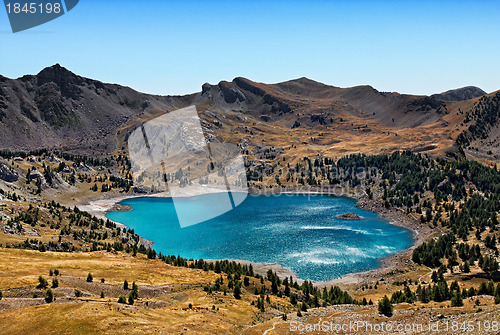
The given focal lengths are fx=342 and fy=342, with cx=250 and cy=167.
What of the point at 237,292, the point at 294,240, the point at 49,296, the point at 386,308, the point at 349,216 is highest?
the point at 49,296

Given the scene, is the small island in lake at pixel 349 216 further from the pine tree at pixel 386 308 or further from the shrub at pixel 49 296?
the shrub at pixel 49 296

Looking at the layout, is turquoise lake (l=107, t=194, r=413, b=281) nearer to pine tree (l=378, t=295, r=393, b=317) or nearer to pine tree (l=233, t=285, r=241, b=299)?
pine tree (l=233, t=285, r=241, b=299)

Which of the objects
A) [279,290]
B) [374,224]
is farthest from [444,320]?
[374,224]

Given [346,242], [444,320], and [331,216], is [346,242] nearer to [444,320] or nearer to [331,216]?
[331,216]

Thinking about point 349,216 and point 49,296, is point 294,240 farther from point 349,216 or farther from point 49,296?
point 49,296

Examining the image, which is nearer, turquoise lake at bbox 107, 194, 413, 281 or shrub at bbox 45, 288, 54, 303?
shrub at bbox 45, 288, 54, 303

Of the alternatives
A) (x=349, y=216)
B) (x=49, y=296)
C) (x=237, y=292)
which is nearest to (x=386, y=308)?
(x=237, y=292)

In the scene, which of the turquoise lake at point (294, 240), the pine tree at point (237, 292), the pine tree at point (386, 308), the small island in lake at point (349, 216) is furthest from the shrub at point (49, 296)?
the small island in lake at point (349, 216)

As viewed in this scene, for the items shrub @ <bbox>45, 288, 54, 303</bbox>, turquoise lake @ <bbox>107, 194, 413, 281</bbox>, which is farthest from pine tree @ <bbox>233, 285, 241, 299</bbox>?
turquoise lake @ <bbox>107, 194, 413, 281</bbox>
